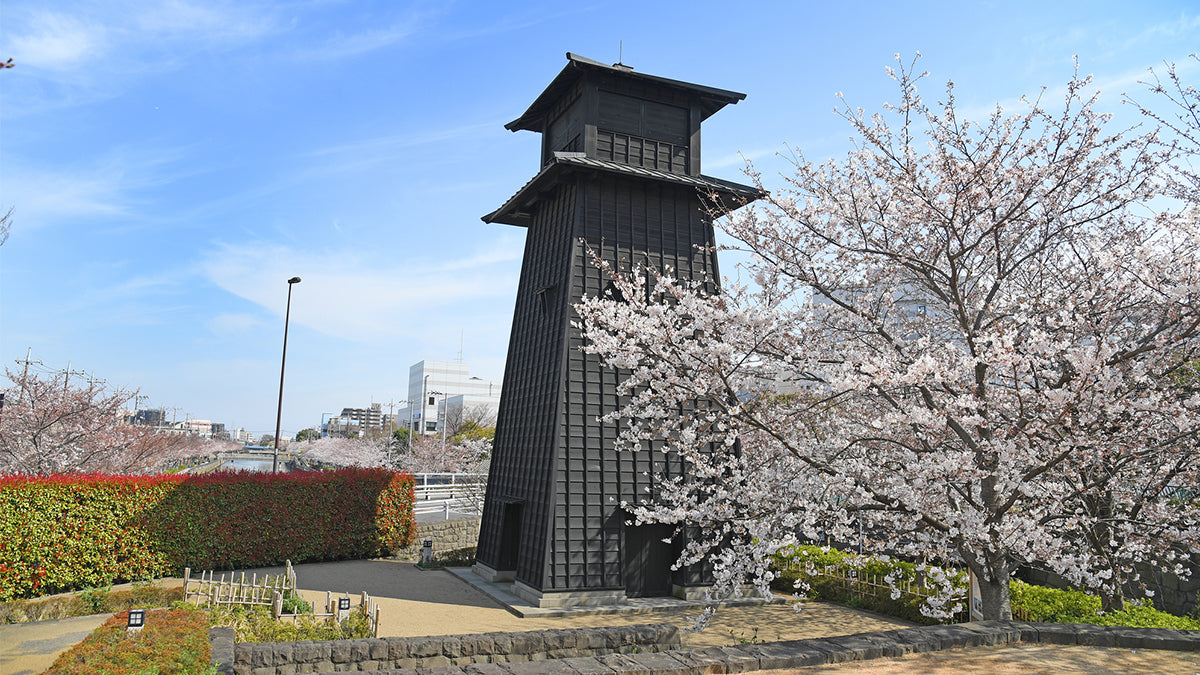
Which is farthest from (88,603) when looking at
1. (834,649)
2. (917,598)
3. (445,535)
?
(917,598)

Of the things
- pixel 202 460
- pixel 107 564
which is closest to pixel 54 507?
pixel 107 564

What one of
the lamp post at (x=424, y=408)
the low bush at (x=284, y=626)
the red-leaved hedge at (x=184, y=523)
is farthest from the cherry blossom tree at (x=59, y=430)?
the lamp post at (x=424, y=408)

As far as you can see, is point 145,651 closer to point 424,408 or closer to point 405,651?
point 405,651

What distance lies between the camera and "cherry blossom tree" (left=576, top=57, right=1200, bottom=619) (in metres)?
6.91

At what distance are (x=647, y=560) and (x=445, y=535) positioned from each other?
8.97 metres

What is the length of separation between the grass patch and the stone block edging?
28.1ft

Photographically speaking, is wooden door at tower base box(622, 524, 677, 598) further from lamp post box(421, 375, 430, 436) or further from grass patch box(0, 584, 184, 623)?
lamp post box(421, 375, 430, 436)

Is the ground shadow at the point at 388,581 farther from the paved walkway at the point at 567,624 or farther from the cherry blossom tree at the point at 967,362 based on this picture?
the cherry blossom tree at the point at 967,362

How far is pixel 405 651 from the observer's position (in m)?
8.19

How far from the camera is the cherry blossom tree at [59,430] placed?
21969 millimetres

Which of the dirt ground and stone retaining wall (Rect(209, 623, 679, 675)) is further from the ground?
the dirt ground

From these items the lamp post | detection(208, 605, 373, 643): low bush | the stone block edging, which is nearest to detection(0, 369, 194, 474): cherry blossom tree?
detection(208, 605, 373, 643): low bush

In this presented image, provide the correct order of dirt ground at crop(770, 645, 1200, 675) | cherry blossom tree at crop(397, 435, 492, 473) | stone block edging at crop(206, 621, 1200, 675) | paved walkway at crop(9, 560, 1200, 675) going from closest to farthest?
stone block edging at crop(206, 621, 1200, 675) < dirt ground at crop(770, 645, 1200, 675) < paved walkway at crop(9, 560, 1200, 675) < cherry blossom tree at crop(397, 435, 492, 473)

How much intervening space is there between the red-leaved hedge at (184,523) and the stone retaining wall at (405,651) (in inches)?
328
